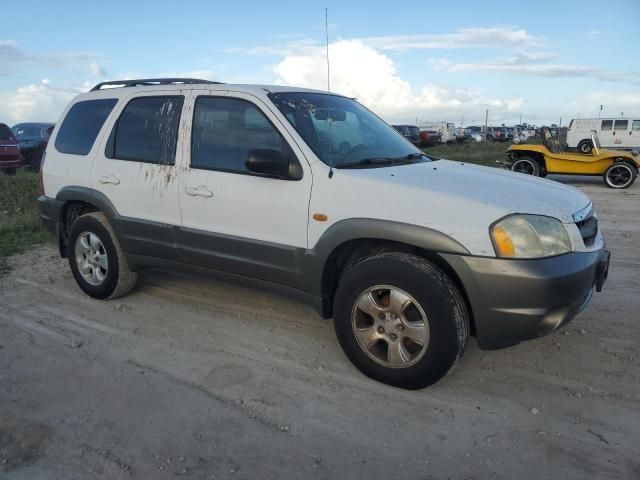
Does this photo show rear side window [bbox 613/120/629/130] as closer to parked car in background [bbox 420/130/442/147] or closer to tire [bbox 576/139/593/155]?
parked car in background [bbox 420/130/442/147]

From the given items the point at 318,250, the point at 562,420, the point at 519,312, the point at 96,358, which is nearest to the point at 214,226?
the point at 318,250

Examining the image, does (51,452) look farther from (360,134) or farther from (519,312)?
(360,134)

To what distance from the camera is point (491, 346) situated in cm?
315

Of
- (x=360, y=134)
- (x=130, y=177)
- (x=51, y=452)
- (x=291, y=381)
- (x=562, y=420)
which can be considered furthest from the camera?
(x=130, y=177)

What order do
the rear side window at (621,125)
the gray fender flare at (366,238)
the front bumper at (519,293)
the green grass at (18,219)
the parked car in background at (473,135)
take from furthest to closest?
the parked car in background at (473,135)
the rear side window at (621,125)
the green grass at (18,219)
the gray fender flare at (366,238)
the front bumper at (519,293)

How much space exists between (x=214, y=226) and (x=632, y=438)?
9.41 ft

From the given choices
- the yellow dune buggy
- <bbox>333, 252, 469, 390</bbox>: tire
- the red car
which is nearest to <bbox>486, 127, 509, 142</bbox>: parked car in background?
the yellow dune buggy

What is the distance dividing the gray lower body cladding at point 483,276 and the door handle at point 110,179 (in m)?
0.57

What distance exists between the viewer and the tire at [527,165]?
13617mm

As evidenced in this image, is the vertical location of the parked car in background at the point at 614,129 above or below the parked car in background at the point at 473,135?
above

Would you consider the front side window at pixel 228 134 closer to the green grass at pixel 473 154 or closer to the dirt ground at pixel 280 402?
the dirt ground at pixel 280 402

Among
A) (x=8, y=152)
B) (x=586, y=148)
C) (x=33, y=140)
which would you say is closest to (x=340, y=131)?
(x=586, y=148)

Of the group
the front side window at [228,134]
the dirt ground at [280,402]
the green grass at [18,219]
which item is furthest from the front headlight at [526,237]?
the green grass at [18,219]

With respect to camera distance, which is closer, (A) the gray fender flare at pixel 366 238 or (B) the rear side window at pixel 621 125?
(A) the gray fender flare at pixel 366 238
